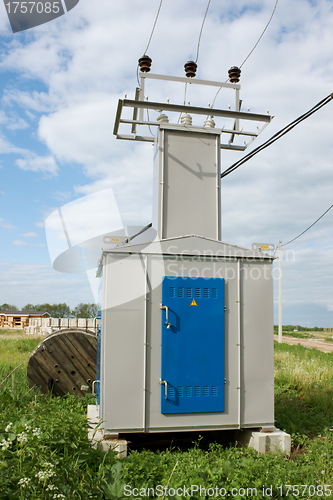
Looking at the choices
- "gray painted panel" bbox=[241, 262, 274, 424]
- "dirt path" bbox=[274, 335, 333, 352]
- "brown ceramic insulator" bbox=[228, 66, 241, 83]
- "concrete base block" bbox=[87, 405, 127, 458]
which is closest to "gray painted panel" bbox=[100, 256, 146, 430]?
"concrete base block" bbox=[87, 405, 127, 458]

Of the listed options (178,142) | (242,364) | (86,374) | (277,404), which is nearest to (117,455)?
(242,364)

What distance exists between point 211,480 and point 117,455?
4.70 feet

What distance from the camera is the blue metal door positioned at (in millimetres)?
4977

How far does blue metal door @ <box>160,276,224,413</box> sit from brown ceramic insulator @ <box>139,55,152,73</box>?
428 centimetres

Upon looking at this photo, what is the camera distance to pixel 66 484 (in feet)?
10.7

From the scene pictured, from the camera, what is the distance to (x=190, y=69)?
7.05 m

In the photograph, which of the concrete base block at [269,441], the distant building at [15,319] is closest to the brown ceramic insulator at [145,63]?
the concrete base block at [269,441]

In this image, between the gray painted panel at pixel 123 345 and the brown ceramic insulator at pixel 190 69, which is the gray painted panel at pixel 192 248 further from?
the brown ceramic insulator at pixel 190 69

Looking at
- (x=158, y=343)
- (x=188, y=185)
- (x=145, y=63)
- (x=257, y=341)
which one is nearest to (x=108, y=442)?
(x=158, y=343)

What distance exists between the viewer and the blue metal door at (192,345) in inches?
196

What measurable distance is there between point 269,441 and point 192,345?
175 centimetres

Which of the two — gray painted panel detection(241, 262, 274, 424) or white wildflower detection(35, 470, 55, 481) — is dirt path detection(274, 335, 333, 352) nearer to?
gray painted panel detection(241, 262, 274, 424)

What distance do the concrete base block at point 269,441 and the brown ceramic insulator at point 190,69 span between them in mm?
6382

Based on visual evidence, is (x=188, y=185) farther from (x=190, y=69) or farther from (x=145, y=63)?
(x=145, y=63)
